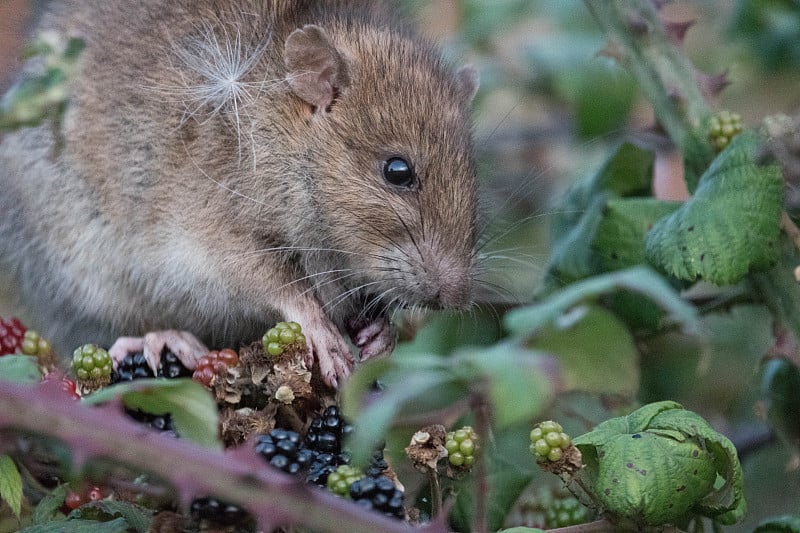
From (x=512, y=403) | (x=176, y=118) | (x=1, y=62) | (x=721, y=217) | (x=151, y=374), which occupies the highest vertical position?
(x=1, y=62)

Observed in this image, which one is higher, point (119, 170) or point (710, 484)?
point (119, 170)

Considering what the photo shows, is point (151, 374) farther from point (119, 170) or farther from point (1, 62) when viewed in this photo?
point (1, 62)

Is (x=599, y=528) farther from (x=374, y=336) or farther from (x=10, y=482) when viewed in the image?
(x=374, y=336)

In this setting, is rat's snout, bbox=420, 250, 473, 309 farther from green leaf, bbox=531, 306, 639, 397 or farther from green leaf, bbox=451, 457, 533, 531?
green leaf, bbox=531, 306, 639, 397

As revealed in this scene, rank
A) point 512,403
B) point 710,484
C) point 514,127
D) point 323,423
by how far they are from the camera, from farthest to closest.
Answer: point 514,127 → point 323,423 → point 710,484 → point 512,403

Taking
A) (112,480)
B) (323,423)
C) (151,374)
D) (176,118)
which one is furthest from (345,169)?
(112,480)

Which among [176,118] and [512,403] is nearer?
[512,403]

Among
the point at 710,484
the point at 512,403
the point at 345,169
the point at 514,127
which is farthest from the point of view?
the point at 514,127
